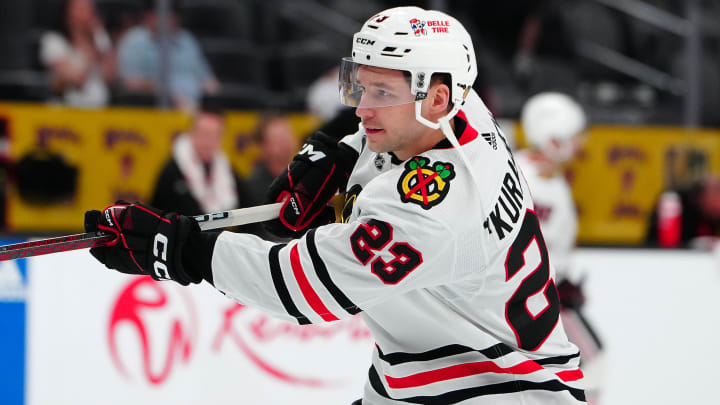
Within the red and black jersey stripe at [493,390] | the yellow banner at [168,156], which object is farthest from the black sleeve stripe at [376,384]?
the yellow banner at [168,156]

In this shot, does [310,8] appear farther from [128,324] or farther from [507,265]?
[507,265]

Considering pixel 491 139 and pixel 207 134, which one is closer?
pixel 491 139

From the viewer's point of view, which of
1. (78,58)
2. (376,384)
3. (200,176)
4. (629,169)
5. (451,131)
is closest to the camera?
(451,131)

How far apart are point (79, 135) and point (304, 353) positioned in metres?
1.87

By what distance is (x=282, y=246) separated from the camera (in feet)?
6.66

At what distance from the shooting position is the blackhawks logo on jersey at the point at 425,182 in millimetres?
1936

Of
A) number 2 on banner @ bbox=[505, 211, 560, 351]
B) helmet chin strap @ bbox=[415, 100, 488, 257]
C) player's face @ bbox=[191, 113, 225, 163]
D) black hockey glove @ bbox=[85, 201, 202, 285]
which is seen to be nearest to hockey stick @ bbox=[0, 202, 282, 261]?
black hockey glove @ bbox=[85, 201, 202, 285]

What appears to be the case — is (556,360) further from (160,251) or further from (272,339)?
(272,339)

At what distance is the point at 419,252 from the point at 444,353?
327 millimetres

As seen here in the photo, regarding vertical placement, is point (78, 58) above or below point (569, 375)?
above

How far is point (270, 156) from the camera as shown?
483cm

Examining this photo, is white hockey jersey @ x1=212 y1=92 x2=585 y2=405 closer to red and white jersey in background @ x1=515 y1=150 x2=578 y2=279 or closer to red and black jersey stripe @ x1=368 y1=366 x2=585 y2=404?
red and black jersey stripe @ x1=368 y1=366 x2=585 y2=404

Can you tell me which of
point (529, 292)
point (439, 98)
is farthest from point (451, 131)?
point (529, 292)

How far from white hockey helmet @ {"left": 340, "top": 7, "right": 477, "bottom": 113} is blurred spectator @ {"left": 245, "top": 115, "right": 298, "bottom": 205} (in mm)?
2621
